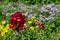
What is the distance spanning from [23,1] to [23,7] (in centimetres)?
62

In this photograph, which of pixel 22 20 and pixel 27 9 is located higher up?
pixel 22 20

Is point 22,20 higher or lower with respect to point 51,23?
higher

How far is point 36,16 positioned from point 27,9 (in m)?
0.56

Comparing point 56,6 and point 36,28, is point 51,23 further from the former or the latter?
point 56,6

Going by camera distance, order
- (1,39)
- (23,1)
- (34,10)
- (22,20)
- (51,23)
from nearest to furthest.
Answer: (22,20) → (1,39) → (51,23) → (34,10) → (23,1)

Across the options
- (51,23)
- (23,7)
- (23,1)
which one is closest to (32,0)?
(23,1)

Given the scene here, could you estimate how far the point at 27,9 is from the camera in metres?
6.34

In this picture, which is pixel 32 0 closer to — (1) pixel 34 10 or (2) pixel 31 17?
(1) pixel 34 10

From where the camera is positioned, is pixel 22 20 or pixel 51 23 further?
pixel 51 23

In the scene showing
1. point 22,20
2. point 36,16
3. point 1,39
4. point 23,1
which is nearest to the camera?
→ point 22,20

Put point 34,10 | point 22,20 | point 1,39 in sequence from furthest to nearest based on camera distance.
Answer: point 34,10 → point 1,39 → point 22,20

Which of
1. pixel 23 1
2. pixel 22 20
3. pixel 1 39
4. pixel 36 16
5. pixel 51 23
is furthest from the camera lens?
pixel 23 1

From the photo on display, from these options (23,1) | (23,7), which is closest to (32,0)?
(23,1)

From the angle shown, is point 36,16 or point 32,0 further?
point 32,0
